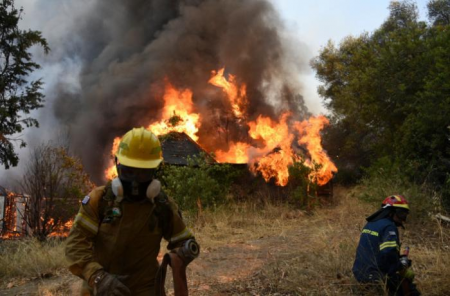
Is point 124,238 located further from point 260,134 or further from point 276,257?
point 260,134

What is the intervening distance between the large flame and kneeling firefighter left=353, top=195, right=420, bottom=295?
31.3ft

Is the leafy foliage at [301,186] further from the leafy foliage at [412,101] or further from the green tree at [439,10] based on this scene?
the green tree at [439,10]

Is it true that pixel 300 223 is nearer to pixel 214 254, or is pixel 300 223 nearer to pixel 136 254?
pixel 214 254

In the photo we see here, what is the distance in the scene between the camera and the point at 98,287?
2357 mm

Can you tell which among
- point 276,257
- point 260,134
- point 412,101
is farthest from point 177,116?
point 276,257

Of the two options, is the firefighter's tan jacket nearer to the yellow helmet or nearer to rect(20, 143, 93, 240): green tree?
the yellow helmet

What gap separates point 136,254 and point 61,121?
23.8 meters

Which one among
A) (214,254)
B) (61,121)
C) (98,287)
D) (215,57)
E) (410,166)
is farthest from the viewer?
(61,121)

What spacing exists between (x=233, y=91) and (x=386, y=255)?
17.2 metres

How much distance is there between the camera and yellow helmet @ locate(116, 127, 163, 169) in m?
2.63

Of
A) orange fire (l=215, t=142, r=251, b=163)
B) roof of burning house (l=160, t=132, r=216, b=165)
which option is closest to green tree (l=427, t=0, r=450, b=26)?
orange fire (l=215, t=142, r=251, b=163)

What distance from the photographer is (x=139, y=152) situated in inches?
105

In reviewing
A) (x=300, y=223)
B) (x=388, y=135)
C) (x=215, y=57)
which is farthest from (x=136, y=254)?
(x=215, y=57)

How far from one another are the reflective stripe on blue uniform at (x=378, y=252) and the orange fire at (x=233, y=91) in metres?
15.8
